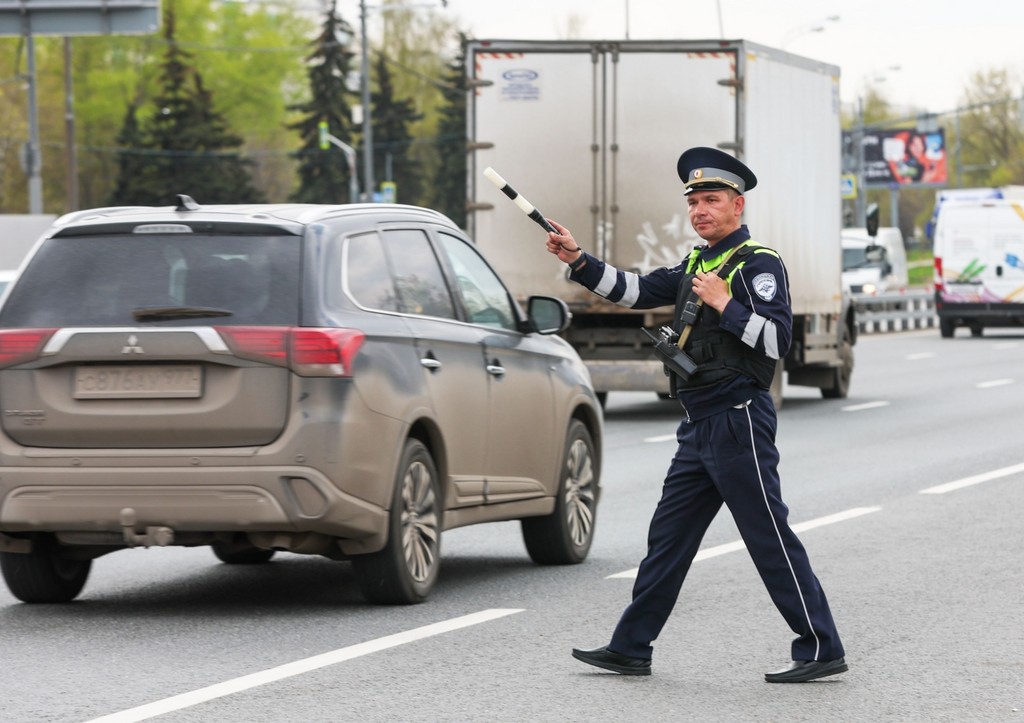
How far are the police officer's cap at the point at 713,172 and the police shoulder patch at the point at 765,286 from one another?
28 cm

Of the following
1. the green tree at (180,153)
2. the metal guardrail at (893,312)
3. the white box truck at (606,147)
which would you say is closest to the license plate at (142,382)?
the white box truck at (606,147)

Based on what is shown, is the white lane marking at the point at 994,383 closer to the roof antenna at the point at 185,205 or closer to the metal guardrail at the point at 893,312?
the metal guardrail at the point at 893,312

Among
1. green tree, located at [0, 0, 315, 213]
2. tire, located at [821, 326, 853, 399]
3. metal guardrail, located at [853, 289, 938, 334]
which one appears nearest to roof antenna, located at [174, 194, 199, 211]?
tire, located at [821, 326, 853, 399]

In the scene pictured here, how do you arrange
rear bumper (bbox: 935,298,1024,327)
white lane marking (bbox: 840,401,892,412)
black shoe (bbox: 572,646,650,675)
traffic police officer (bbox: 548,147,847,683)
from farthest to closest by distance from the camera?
1. rear bumper (bbox: 935,298,1024,327)
2. white lane marking (bbox: 840,401,892,412)
3. black shoe (bbox: 572,646,650,675)
4. traffic police officer (bbox: 548,147,847,683)

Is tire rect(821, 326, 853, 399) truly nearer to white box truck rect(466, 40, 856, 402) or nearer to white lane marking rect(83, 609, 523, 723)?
white box truck rect(466, 40, 856, 402)

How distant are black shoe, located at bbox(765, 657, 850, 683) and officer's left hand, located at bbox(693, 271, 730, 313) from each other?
118 centimetres

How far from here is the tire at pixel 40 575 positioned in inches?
347

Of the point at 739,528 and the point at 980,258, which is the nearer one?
the point at 739,528

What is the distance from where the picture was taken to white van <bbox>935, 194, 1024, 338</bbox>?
127ft

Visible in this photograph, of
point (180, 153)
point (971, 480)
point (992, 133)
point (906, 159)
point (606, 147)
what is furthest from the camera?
point (992, 133)

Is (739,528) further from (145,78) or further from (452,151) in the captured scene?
(452,151)

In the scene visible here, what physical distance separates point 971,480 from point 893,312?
104ft

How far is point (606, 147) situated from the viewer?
19.8 m

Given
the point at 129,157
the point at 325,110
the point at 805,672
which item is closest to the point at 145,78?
the point at 129,157
